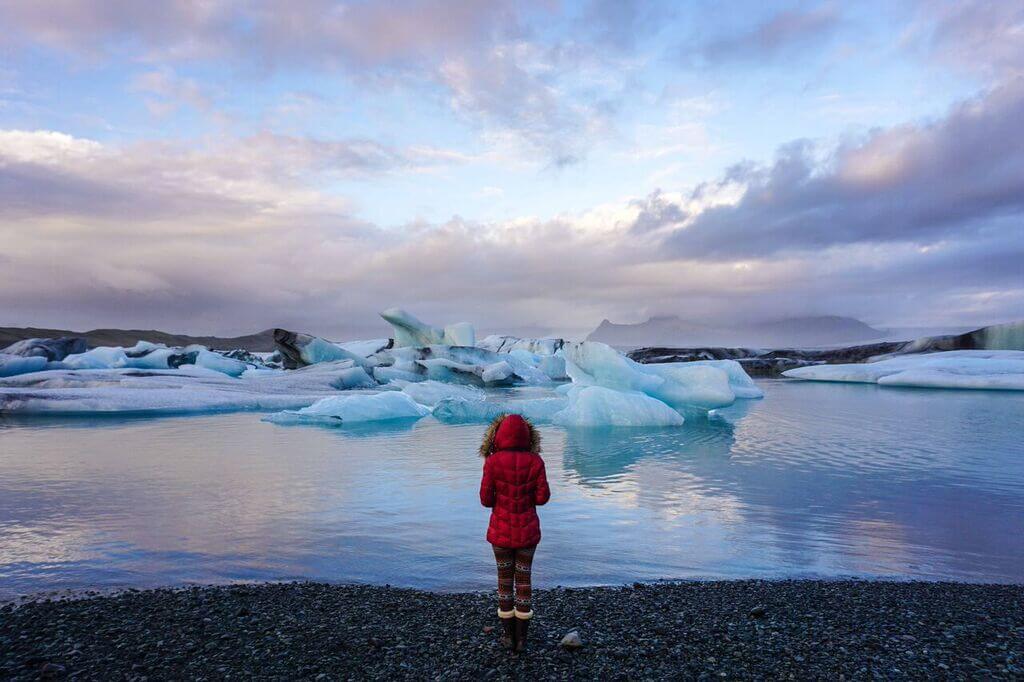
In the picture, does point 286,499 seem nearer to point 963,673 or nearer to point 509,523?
point 509,523

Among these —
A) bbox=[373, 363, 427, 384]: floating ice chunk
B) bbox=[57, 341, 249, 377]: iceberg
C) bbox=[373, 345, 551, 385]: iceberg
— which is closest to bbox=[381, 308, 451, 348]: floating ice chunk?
bbox=[373, 345, 551, 385]: iceberg

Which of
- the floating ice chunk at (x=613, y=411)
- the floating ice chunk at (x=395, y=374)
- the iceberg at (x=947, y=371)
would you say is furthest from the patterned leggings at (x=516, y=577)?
the iceberg at (x=947, y=371)

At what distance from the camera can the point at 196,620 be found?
140 inches

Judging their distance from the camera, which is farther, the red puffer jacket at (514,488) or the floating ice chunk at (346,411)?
the floating ice chunk at (346,411)

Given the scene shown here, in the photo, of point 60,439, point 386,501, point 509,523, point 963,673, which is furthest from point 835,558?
point 60,439

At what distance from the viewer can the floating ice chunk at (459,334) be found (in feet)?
107

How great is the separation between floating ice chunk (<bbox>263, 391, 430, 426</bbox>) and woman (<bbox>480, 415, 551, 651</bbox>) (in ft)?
39.8

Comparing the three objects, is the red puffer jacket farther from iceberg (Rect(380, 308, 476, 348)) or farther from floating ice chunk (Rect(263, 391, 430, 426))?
iceberg (Rect(380, 308, 476, 348))

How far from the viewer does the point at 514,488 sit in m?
3.17

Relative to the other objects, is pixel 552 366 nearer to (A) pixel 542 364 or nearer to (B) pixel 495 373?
(A) pixel 542 364

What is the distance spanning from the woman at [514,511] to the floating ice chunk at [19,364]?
75.2 ft

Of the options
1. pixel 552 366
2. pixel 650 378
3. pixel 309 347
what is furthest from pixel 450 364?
pixel 650 378

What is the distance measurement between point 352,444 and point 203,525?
581 cm

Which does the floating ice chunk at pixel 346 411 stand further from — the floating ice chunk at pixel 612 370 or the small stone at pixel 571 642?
the small stone at pixel 571 642
